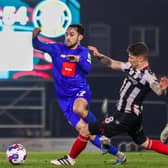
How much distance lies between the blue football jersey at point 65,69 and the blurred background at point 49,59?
378 inches

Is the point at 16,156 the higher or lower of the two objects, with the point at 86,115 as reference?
lower

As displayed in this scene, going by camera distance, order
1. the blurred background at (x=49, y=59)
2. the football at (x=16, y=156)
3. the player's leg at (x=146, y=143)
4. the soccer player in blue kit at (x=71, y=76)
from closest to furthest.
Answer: the player's leg at (x=146, y=143) → the football at (x=16, y=156) → the soccer player in blue kit at (x=71, y=76) → the blurred background at (x=49, y=59)

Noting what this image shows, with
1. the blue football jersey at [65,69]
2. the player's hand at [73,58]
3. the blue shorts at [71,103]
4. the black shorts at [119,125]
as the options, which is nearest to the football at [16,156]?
the blue shorts at [71,103]

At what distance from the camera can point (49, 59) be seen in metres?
18.6

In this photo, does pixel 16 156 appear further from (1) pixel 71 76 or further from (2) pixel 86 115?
(1) pixel 71 76

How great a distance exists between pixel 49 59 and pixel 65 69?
9.80m

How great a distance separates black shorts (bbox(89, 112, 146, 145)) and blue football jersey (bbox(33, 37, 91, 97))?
0.94 m

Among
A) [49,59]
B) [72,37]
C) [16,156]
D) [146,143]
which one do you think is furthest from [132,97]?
[49,59]

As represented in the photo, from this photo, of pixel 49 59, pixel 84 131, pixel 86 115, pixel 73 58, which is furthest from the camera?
pixel 49 59

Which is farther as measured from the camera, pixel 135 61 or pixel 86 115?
pixel 86 115

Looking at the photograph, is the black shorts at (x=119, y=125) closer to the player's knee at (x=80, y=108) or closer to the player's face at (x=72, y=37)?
the player's knee at (x=80, y=108)

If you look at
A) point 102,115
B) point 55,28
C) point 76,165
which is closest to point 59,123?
point 102,115

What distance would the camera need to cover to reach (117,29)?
19.0 meters

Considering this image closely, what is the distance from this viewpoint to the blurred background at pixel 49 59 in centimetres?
1858
